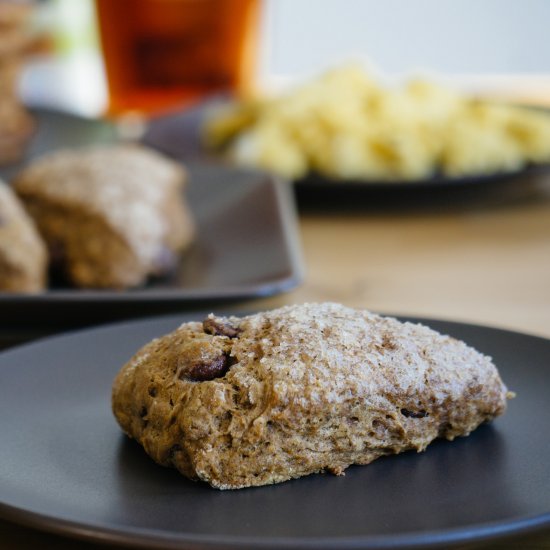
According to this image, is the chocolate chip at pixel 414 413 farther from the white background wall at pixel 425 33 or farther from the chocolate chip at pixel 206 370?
the white background wall at pixel 425 33

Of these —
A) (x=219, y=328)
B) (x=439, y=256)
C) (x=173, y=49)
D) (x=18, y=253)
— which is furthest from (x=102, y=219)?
(x=173, y=49)

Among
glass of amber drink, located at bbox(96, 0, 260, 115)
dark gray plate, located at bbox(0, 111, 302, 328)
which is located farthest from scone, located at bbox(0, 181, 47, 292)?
glass of amber drink, located at bbox(96, 0, 260, 115)

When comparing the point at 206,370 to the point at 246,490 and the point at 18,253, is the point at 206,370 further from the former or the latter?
the point at 18,253

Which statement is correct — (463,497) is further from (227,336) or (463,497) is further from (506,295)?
(506,295)

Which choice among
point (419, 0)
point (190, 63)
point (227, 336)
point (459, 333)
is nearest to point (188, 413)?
point (227, 336)

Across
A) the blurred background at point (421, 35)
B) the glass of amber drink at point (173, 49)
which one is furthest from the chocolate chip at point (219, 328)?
the blurred background at point (421, 35)
